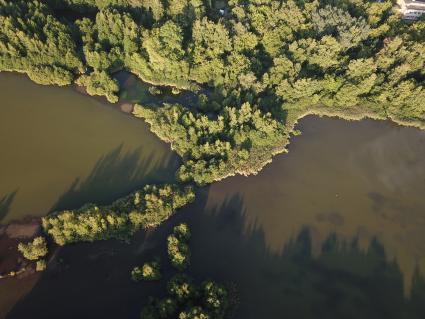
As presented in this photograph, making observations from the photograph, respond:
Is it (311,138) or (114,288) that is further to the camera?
(311,138)

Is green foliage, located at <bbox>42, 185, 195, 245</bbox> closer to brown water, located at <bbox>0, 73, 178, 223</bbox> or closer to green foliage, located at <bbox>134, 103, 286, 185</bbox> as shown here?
brown water, located at <bbox>0, 73, 178, 223</bbox>

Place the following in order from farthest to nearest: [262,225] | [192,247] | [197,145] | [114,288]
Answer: [197,145] → [262,225] → [192,247] → [114,288]

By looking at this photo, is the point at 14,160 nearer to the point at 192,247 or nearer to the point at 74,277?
the point at 74,277

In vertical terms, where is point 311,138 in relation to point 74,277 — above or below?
above

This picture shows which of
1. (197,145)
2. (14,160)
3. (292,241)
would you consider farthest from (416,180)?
(14,160)

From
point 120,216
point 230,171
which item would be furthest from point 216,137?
point 120,216

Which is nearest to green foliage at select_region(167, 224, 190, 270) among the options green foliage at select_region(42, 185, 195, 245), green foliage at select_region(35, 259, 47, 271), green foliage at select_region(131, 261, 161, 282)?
green foliage at select_region(131, 261, 161, 282)

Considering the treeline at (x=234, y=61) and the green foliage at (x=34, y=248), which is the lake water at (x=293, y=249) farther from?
the treeline at (x=234, y=61)

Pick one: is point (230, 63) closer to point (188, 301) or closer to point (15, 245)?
point (188, 301)
